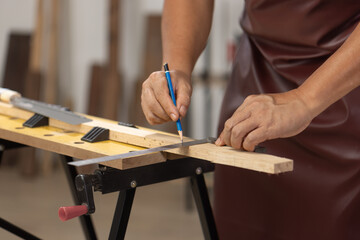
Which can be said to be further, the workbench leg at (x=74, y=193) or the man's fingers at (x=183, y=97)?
the workbench leg at (x=74, y=193)

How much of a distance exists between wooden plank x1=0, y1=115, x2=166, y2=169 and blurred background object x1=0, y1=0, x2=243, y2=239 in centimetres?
248

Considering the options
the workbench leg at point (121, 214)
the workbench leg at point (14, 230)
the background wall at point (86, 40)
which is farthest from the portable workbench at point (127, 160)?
the background wall at point (86, 40)

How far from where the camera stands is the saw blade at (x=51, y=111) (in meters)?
1.55

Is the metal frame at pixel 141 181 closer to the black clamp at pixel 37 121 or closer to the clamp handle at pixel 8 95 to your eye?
the black clamp at pixel 37 121

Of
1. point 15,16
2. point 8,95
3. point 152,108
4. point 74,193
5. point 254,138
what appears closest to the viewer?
point 254,138

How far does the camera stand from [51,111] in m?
1.62

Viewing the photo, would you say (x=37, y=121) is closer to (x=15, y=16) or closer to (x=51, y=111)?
(x=51, y=111)

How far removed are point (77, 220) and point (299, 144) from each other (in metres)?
2.52

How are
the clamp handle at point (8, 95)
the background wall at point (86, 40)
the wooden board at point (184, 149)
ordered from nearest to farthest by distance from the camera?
the wooden board at point (184, 149), the clamp handle at point (8, 95), the background wall at point (86, 40)

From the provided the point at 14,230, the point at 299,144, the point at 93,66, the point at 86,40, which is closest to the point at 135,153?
the point at 299,144

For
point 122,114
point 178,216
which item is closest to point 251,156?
point 178,216

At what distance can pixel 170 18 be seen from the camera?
5.29 ft

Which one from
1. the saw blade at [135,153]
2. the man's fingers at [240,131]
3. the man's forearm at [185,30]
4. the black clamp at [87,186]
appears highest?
the man's forearm at [185,30]

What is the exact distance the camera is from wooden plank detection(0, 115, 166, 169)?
123 centimetres
